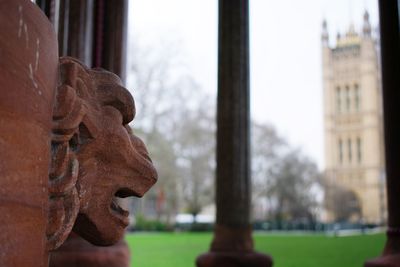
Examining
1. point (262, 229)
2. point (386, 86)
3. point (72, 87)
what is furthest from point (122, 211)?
point (262, 229)

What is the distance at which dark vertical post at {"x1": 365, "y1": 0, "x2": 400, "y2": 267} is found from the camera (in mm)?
5637

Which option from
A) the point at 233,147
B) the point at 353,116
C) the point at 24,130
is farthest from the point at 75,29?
the point at 353,116

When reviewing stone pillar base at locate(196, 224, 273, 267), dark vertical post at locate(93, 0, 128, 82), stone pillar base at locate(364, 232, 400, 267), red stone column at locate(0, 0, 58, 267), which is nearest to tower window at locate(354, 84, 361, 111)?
stone pillar base at locate(364, 232, 400, 267)

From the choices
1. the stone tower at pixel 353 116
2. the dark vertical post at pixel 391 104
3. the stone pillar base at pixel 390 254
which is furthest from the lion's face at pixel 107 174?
the stone tower at pixel 353 116

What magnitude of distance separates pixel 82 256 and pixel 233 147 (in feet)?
6.40

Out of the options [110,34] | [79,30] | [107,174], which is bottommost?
[107,174]

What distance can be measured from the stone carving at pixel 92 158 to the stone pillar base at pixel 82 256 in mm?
2544

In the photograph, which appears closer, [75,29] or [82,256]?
[82,256]

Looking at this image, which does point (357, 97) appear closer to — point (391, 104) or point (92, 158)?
point (391, 104)

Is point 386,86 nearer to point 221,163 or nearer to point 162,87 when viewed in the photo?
point 221,163

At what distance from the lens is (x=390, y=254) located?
17.7 feet

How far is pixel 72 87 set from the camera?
1862 mm

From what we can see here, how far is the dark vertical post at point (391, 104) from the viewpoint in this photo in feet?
18.5

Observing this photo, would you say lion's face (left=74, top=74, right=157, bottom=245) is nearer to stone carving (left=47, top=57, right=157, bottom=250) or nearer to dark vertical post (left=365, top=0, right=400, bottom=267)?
stone carving (left=47, top=57, right=157, bottom=250)
